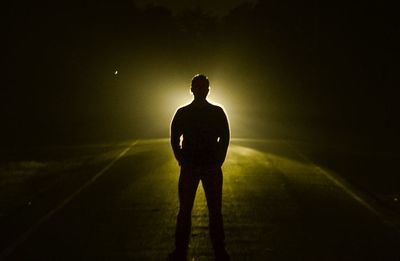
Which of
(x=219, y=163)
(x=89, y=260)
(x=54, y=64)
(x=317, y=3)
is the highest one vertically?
(x=317, y=3)

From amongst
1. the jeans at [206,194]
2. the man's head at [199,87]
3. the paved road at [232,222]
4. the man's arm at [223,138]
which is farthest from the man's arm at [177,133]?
the paved road at [232,222]

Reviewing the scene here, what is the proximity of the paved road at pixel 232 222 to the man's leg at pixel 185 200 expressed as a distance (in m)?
0.25

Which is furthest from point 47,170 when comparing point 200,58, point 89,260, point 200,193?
point 200,58

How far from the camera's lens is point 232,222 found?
9977 mm

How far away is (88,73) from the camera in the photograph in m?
59.0

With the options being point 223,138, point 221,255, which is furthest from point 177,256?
point 223,138

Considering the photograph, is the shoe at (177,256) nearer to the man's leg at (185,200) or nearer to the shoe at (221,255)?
the man's leg at (185,200)

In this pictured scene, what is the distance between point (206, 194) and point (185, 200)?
0.73ft

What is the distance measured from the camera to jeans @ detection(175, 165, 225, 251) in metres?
7.20

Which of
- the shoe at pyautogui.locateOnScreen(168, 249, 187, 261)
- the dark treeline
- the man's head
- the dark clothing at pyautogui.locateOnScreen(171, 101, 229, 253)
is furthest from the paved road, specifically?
the dark treeline

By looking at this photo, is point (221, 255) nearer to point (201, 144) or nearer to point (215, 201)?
point (215, 201)

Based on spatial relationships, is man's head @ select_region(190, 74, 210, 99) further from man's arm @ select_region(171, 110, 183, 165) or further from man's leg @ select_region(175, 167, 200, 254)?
man's leg @ select_region(175, 167, 200, 254)

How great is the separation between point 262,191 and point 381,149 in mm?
11426

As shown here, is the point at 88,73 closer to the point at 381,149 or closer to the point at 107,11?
the point at 107,11
